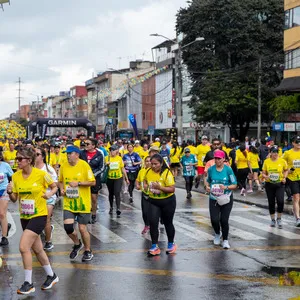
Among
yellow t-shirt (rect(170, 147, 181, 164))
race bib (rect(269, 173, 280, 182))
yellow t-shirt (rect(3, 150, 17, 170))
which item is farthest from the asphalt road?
yellow t-shirt (rect(170, 147, 181, 164))

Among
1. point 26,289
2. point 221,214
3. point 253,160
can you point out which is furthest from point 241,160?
point 26,289

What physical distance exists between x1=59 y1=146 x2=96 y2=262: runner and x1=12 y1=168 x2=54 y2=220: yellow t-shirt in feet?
4.89

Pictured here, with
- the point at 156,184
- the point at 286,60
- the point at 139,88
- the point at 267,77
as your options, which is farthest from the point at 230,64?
the point at 156,184

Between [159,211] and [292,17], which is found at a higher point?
[292,17]

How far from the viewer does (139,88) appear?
82.1 metres

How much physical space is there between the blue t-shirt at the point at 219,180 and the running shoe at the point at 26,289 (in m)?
4.29

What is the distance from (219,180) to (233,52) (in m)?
40.2

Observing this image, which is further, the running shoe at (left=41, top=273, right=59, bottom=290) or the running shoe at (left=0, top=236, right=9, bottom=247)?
the running shoe at (left=0, top=236, right=9, bottom=247)

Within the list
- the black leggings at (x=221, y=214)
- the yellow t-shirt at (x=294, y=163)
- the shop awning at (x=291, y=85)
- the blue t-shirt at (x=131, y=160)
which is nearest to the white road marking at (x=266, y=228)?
the yellow t-shirt at (x=294, y=163)

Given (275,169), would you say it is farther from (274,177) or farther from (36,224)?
(36,224)

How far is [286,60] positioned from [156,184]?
111ft

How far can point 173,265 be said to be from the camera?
9711 mm

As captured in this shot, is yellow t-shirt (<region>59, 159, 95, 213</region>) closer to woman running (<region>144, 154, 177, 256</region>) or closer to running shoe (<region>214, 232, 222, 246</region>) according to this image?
woman running (<region>144, 154, 177, 256</region>)

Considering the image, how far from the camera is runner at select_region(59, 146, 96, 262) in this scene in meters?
9.90
